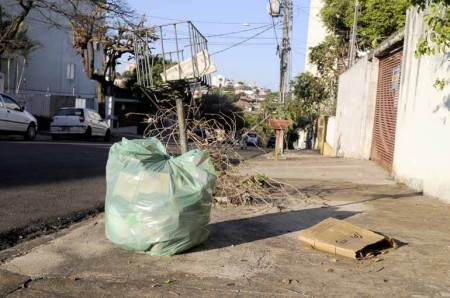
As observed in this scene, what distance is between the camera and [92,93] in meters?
44.9

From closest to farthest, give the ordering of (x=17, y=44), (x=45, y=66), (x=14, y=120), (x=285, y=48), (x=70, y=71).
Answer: (x=14, y=120), (x=17, y=44), (x=285, y=48), (x=45, y=66), (x=70, y=71)

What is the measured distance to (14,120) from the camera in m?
17.8

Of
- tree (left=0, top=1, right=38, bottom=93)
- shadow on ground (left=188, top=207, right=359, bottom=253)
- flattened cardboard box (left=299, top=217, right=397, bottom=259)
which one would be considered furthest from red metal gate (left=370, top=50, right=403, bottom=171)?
tree (left=0, top=1, right=38, bottom=93)

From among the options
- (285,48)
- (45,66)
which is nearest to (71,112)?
(285,48)

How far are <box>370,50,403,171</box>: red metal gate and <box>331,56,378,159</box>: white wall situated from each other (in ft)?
1.09

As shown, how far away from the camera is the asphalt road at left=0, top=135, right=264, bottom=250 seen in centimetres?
610

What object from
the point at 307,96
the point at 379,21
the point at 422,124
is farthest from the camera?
the point at 307,96

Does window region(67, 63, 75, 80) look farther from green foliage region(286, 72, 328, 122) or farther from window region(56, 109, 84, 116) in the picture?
window region(56, 109, 84, 116)

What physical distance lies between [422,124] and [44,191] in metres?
6.34

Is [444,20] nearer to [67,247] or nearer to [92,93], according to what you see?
[67,247]

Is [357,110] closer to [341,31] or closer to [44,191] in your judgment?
[44,191]

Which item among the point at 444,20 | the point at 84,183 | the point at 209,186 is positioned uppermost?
the point at 444,20

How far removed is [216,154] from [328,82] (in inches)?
1038

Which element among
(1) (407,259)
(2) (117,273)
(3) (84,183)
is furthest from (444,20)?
(3) (84,183)
